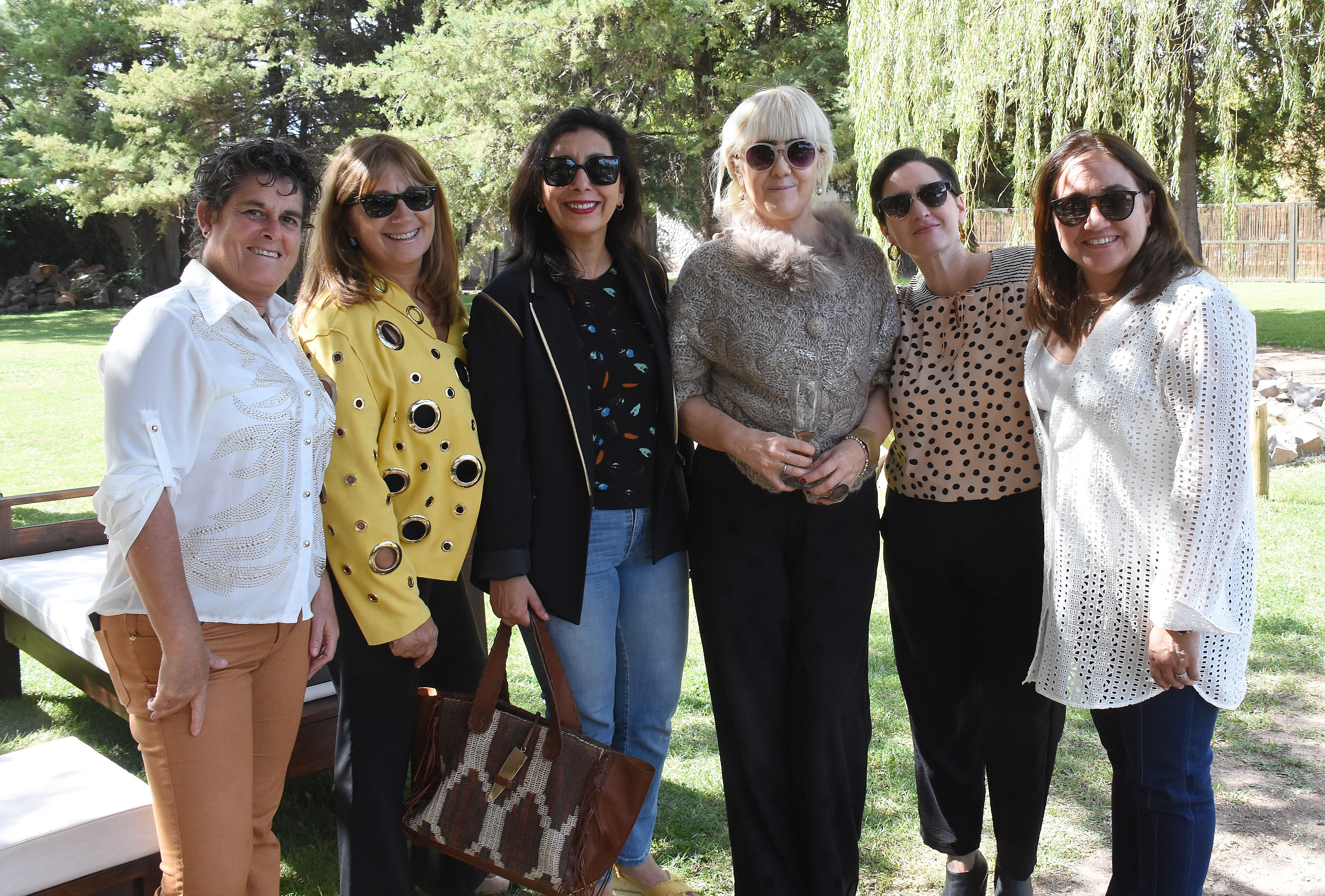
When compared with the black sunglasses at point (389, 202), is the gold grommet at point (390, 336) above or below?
below

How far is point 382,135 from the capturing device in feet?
8.45

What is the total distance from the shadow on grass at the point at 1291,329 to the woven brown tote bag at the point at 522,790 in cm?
1281

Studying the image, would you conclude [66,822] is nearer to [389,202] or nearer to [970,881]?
[389,202]

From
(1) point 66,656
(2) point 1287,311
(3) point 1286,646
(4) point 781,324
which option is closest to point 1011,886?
(4) point 781,324

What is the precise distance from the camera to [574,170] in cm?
250

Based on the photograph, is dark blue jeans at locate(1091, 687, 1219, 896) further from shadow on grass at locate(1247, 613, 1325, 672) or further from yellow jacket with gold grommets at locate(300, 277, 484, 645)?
shadow on grass at locate(1247, 613, 1325, 672)

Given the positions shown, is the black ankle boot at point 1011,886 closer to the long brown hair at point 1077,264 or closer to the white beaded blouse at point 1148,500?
the white beaded blouse at point 1148,500

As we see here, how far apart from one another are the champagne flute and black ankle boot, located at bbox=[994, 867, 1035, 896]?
124cm

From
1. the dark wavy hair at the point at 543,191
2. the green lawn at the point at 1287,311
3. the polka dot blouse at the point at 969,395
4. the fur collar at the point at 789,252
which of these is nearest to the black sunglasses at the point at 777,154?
the fur collar at the point at 789,252

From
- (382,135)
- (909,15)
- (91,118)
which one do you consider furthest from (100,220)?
(382,135)

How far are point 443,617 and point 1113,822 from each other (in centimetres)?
169

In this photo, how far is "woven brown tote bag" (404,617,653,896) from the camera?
236 cm

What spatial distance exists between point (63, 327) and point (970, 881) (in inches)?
899

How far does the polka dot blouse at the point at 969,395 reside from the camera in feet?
8.07
